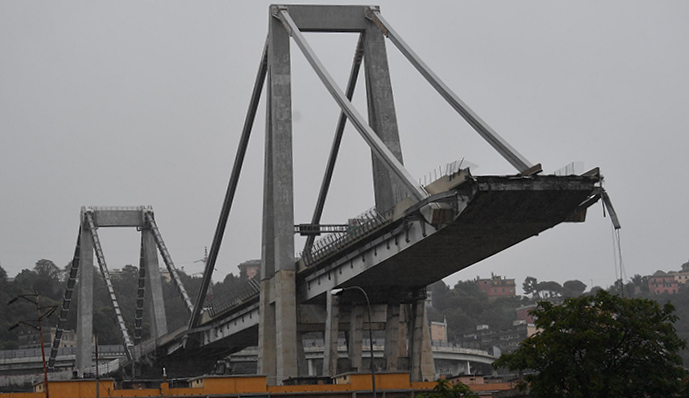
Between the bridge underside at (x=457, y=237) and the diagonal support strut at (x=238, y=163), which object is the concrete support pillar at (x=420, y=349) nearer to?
the bridge underside at (x=457, y=237)

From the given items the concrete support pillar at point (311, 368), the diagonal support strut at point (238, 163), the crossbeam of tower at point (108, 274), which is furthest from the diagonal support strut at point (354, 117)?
the concrete support pillar at point (311, 368)

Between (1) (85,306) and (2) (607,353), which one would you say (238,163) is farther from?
(2) (607,353)

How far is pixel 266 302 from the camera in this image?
83.6 metres

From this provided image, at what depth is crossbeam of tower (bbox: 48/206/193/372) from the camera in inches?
5310

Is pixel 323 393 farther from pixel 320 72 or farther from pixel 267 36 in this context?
pixel 267 36

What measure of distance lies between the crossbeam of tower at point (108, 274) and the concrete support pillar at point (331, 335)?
58262 mm

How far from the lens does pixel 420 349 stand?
3223 inches

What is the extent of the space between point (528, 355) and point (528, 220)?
33.5 ft

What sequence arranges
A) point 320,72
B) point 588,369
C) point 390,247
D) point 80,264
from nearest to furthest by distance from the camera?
point 588,369 < point 390,247 < point 320,72 < point 80,264

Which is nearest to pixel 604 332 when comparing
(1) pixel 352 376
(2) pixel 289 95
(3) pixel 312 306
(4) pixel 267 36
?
(1) pixel 352 376

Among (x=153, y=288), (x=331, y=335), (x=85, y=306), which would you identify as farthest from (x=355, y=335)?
(x=85, y=306)

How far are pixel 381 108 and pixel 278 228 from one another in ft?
42.7

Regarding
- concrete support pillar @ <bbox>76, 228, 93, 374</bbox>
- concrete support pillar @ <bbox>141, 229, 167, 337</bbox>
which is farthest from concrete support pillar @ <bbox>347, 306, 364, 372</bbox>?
concrete support pillar @ <bbox>141, 229, 167, 337</bbox>

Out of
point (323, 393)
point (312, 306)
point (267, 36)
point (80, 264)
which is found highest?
point (267, 36)
